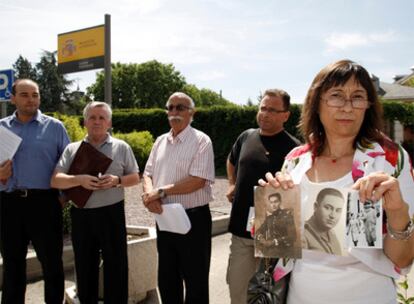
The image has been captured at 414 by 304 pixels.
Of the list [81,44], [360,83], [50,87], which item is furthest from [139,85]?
[360,83]

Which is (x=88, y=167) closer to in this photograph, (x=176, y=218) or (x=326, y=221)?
(x=176, y=218)

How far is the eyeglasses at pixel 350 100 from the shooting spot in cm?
180

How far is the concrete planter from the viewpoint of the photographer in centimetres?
439

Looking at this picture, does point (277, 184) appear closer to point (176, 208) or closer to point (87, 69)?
point (176, 208)

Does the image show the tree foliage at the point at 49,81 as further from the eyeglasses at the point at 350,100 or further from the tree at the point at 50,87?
the eyeglasses at the point at 350,100

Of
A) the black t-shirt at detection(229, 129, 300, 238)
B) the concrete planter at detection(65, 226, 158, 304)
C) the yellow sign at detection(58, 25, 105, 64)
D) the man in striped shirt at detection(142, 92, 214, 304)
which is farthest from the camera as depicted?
the yellow sign at detection(58, 25, 105, 64)

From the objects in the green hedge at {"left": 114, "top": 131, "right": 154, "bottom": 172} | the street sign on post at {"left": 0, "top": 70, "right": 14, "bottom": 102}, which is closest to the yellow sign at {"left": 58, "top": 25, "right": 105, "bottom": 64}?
the street sign on post at {"left": 0, "top": 70, "right": 14, "bottom": 102}

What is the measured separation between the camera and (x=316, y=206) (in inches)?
66.0

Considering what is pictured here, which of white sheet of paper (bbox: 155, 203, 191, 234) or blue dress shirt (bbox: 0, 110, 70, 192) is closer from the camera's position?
white sheet of paper (bbox: 155, 203, 191, 234)

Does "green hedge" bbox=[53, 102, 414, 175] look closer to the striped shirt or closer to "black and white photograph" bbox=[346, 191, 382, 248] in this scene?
the striped shirt

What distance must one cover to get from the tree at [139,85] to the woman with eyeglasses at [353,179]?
193 feet

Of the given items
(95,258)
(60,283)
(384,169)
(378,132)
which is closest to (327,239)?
(384,169)

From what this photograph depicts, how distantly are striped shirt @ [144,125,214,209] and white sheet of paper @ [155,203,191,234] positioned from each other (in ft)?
0.56

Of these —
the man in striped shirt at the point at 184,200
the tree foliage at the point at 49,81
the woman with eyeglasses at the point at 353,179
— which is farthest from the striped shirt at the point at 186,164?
the tree foliage at the point at 49,81
